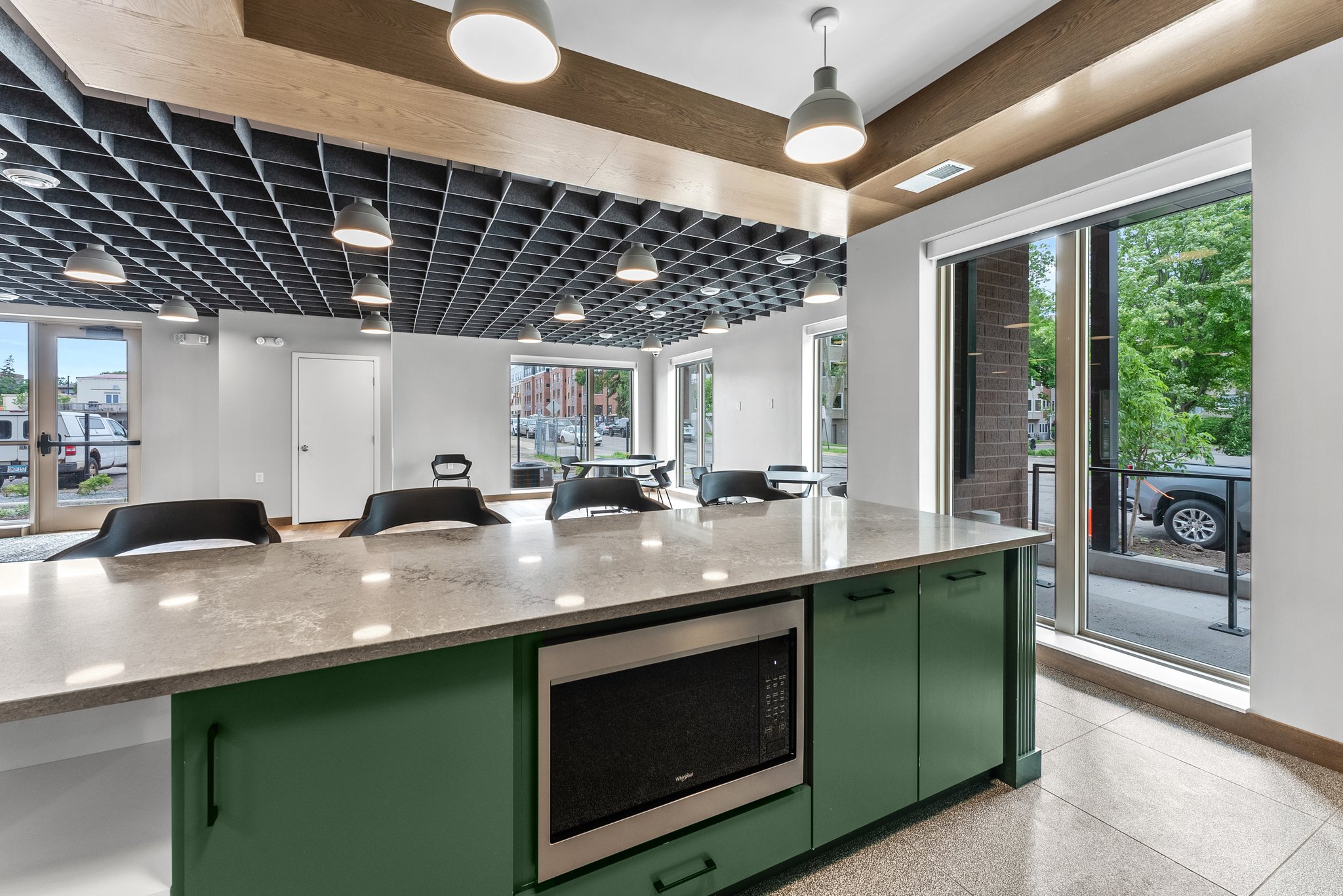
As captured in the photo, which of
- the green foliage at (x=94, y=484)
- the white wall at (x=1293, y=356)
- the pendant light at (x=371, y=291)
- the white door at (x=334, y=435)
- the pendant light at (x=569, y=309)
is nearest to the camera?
the white wall at (x=1293, y=356)

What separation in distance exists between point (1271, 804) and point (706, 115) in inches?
138

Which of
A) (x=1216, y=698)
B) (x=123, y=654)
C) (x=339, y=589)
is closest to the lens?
(x=123, y=654)

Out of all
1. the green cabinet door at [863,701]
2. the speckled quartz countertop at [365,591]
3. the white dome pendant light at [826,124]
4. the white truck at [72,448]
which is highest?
the white dome pendant light at [826,124]

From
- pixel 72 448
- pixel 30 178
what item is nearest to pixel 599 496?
pixel 30 178

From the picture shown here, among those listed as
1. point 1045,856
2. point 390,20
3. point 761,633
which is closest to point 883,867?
point 1045,856

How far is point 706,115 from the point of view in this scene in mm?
2834

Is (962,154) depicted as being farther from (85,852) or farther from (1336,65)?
(85,852)

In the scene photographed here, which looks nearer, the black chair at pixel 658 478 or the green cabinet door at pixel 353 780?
the green cabinet door at pixel 353 780

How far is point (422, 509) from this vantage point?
2.28 metres

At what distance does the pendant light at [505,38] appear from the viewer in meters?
1.47

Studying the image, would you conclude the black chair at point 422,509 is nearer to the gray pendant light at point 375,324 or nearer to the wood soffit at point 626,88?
the wood soffit at point 626,88

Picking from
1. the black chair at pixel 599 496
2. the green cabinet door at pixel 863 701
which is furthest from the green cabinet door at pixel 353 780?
the black chair at pixel 599 496

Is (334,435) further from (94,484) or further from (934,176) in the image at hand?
(934,176)

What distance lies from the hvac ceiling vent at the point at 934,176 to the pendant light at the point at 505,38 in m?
2.29
